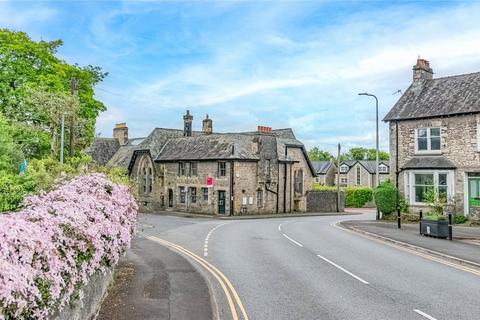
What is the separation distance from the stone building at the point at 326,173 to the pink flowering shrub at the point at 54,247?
87210mm

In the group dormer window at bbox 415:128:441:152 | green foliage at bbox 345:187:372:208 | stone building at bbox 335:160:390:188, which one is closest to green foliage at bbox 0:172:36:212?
dormer window at bbox 415:128:441:152

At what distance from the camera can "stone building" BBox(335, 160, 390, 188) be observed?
3664 inches

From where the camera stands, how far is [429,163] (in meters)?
32.3

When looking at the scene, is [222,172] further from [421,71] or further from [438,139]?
[438,139]

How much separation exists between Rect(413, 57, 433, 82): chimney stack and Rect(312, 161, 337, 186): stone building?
197 feet

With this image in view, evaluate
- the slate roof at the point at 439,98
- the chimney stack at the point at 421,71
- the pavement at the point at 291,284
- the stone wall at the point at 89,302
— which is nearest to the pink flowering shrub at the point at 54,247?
the stone wall at the point at 89,302

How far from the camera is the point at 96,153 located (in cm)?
6731

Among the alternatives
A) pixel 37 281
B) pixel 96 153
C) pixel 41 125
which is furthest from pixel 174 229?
pixel 96 153

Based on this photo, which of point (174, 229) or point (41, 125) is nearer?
point (174, 229)

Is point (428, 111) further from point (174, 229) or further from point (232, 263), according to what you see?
point (232, 263)

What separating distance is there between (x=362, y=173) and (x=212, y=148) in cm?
5244

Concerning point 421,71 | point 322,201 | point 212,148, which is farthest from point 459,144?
point 322,201

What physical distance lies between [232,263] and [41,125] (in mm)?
23722

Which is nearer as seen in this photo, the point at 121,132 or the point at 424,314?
the point at 424,314
